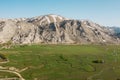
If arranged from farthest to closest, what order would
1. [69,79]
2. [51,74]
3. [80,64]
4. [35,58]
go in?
[35,58]
[80,64]
[51,74]
[69,79]

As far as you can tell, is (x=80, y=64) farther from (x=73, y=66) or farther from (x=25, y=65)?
(x=25, y=65)

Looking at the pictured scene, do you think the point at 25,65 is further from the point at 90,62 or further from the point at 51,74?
the point at 90,62

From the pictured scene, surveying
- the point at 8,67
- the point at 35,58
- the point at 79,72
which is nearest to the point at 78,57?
the point at 35,58

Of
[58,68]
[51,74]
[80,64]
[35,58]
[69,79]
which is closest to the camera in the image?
[69,79]

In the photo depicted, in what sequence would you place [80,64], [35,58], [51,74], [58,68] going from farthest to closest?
1. [35,58]
2. [80,64]
3. [58,68]
4. [51,74]

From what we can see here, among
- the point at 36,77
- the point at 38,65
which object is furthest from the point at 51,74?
the point at 38,65

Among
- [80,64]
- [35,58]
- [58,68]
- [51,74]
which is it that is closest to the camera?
[51,74]

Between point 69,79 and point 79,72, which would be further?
point 79,72

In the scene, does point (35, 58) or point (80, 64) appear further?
point (35, 58)
